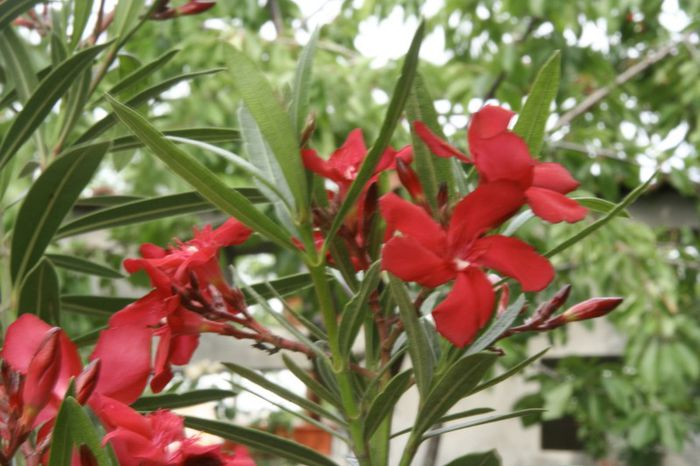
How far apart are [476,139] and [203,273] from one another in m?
0.16

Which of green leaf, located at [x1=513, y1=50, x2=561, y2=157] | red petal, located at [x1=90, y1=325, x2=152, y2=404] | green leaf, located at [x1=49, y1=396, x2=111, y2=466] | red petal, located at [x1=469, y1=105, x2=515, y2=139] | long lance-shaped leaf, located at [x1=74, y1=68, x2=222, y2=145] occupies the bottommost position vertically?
green leaf, located at [x1=49, y1=396, x2=111, y2=466]

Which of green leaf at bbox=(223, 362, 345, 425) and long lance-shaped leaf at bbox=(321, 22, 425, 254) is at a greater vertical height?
long lance-shaped leaf at bbox=(321, 22, 425, 254)

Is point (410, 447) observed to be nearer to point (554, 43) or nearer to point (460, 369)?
point (460, 369)

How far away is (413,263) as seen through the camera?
41 cm

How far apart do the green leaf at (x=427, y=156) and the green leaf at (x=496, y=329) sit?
7cm

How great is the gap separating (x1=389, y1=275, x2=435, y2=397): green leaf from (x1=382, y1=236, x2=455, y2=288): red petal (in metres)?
0.01

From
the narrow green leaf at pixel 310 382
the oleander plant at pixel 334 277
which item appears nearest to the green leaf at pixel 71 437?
the oleander plant at pixel 334 277

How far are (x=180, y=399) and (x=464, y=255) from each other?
0.89 feet

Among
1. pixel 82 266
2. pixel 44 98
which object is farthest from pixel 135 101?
pixel 82 266

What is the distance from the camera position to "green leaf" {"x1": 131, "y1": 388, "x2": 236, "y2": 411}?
61 centimetres

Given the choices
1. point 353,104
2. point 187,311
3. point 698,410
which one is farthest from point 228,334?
point 698,410

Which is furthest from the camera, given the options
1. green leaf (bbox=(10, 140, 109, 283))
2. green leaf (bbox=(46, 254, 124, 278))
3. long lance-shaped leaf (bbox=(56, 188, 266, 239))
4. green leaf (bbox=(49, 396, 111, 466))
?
green leaf (bbox=(46, 254, 124, 278))

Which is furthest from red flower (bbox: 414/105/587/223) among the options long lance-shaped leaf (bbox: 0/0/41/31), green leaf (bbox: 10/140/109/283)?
long lance-shaped leaf (bbox: 0/0/41/31)

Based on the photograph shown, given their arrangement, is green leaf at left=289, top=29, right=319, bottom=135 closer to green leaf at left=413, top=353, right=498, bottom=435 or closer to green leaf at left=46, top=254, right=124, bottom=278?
green leaf at left=413, top=353, right=498, bottom=435
